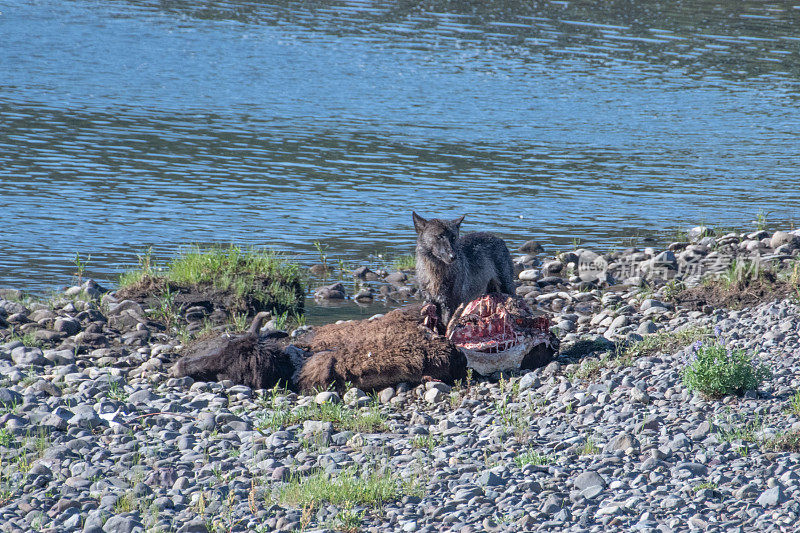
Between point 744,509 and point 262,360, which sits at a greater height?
point 744,509

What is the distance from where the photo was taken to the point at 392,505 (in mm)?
6422

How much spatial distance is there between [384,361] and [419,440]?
6.10ft

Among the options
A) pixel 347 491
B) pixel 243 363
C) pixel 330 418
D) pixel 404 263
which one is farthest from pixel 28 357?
pixel 404 263

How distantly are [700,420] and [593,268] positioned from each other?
6740 mm

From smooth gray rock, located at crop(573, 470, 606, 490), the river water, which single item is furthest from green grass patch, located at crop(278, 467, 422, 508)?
the river water

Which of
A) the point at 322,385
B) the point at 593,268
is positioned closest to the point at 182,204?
the point at 593,268

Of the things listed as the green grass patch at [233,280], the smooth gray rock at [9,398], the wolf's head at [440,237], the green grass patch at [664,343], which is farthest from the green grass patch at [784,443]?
the green grass patch at [233,280]

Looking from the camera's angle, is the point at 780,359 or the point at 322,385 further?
the point at 322,385

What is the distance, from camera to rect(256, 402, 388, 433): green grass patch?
26.8ft

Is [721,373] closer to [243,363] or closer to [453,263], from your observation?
[453,263]

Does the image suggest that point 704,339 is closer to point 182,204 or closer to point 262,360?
point 262,360

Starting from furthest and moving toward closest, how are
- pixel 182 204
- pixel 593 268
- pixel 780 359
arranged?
pixel 182 204 < pixel 593 268 < pixel 780 359

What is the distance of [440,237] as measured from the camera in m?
9.59

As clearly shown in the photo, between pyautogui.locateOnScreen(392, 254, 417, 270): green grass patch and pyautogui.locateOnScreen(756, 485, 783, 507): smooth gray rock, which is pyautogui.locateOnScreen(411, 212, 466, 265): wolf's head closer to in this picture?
pyautogui.locateOnScreen(756, 485, 783, 507): smooth gray rock
